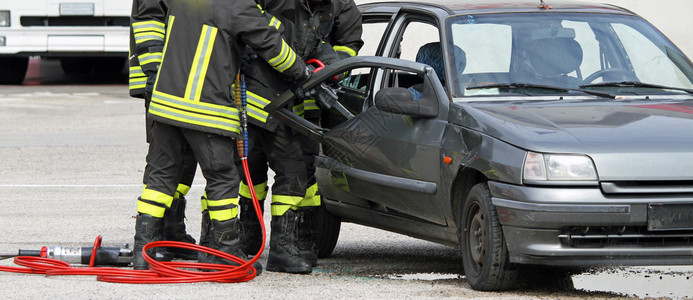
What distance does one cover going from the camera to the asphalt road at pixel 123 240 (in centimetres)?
612

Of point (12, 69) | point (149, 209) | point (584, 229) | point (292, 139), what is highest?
point (292, 139)

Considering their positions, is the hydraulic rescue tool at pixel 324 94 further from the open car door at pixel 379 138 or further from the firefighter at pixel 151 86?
the firefighter at pixel 151 86

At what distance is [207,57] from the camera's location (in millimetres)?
6398

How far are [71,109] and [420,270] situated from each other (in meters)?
11.1

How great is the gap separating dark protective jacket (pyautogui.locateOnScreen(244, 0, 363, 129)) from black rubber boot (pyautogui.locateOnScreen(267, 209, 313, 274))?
56 cm

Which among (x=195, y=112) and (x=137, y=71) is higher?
(x=137, y=71)

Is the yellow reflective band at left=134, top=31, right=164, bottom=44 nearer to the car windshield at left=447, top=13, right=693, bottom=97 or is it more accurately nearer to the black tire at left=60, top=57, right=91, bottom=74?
the car windshield at left=447, top=13, right=693, bottom=97

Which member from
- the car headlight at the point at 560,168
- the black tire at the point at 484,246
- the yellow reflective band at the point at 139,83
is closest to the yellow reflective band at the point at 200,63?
the yellow reflective band at the point at 139,83

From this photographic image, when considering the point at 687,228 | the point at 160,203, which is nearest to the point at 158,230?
the point at 160,203

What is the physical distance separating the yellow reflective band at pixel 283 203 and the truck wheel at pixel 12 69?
49.6 ft

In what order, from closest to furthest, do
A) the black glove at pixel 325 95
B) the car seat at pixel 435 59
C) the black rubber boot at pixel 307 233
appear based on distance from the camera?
the car seat at pixel 435 59 → the black glove at pixel 325 95 → the black rubber boot at pixel 307 233

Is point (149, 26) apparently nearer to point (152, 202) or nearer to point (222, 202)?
point (152, 202)

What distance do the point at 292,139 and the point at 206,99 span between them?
0.72 m

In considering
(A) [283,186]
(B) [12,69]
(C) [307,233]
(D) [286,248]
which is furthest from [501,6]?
(B) [12,69]
